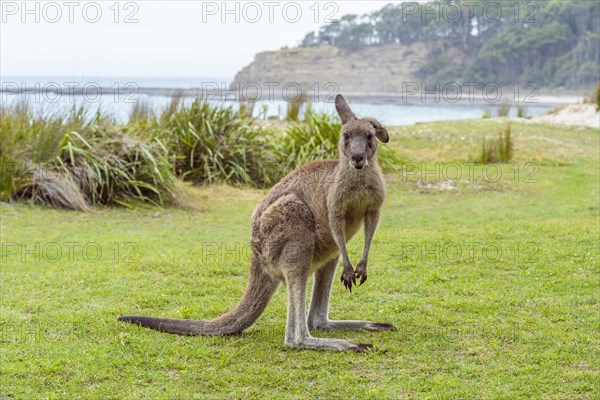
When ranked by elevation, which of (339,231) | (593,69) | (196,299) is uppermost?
(593,69)

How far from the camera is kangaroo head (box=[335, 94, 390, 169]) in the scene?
449cm

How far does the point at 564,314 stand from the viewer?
530 centimetres

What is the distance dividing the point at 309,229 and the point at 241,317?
74 centimetres

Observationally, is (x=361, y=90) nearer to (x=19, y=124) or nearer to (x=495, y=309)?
(x=19, y=124)

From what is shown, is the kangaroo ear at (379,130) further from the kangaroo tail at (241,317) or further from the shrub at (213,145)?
the shrub at (213,145)

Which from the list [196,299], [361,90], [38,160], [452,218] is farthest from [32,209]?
[361,90]

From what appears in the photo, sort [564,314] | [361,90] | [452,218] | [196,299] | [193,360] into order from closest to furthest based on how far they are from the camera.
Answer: [193,360], [564,314], [196,299], [452,218], [361,90]

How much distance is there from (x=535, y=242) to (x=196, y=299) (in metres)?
3.57

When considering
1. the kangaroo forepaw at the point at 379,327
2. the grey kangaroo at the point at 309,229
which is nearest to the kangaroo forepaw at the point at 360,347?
the grey kangaroo at the point at 309,229

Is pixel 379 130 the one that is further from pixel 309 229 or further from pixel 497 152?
pixel 497 152

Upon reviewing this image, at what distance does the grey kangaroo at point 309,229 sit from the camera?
180 inches

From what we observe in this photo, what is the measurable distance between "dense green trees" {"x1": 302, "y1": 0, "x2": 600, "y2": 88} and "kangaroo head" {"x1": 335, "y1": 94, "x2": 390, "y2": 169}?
53.3 meters

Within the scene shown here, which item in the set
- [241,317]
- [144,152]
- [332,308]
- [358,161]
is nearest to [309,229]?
[358,161]

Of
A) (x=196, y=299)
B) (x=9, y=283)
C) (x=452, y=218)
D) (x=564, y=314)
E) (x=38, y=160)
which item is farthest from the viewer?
(x=38, y=160)
